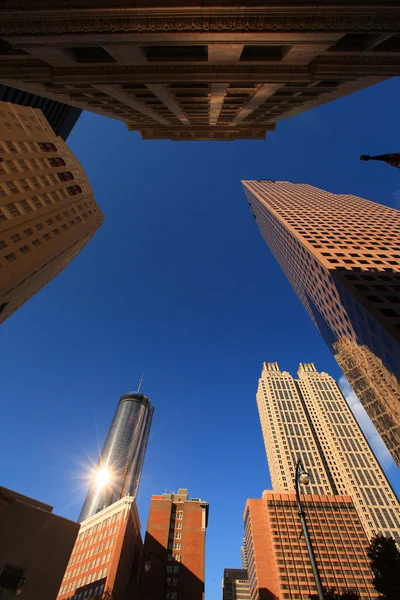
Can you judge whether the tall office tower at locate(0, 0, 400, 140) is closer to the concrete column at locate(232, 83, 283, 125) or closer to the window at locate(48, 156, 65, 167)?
the concrete column at locate(232, 83, 283, 125)

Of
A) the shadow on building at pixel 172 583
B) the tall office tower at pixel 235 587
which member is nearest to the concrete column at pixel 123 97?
the shadow on building at pixel 172 583

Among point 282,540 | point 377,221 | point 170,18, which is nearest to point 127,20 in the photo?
point 170,18

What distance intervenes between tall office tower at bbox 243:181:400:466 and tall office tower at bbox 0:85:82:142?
61.0 metres

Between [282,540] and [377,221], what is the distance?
342ft

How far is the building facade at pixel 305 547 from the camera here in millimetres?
83938

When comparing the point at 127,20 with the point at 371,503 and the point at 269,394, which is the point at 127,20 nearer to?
Result: the point at 371,503

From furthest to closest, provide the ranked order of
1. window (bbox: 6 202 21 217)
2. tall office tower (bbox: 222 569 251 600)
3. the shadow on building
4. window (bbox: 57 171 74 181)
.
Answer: tall office tower (bbox: 222 569 251 600), the shadow on building, window (bbox: 57 171 74 181), window (bbox: 6 202 21 217)

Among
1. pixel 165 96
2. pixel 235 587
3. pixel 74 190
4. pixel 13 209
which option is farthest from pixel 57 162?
pixel 235 587

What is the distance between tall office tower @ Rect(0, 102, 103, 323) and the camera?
138 ft

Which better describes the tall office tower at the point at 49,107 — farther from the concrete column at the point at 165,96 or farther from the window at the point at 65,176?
the concrete column at the point at 165,96

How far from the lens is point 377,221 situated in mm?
73625

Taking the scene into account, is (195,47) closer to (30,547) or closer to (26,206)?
(30,547)

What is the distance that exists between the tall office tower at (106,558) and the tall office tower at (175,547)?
5.13 metres

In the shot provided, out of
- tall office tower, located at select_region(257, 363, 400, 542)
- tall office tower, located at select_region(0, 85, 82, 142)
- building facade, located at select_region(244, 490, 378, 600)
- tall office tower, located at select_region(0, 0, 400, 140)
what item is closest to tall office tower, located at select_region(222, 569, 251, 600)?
tall office tower, located at select_region(257, 363, 400, 542)
